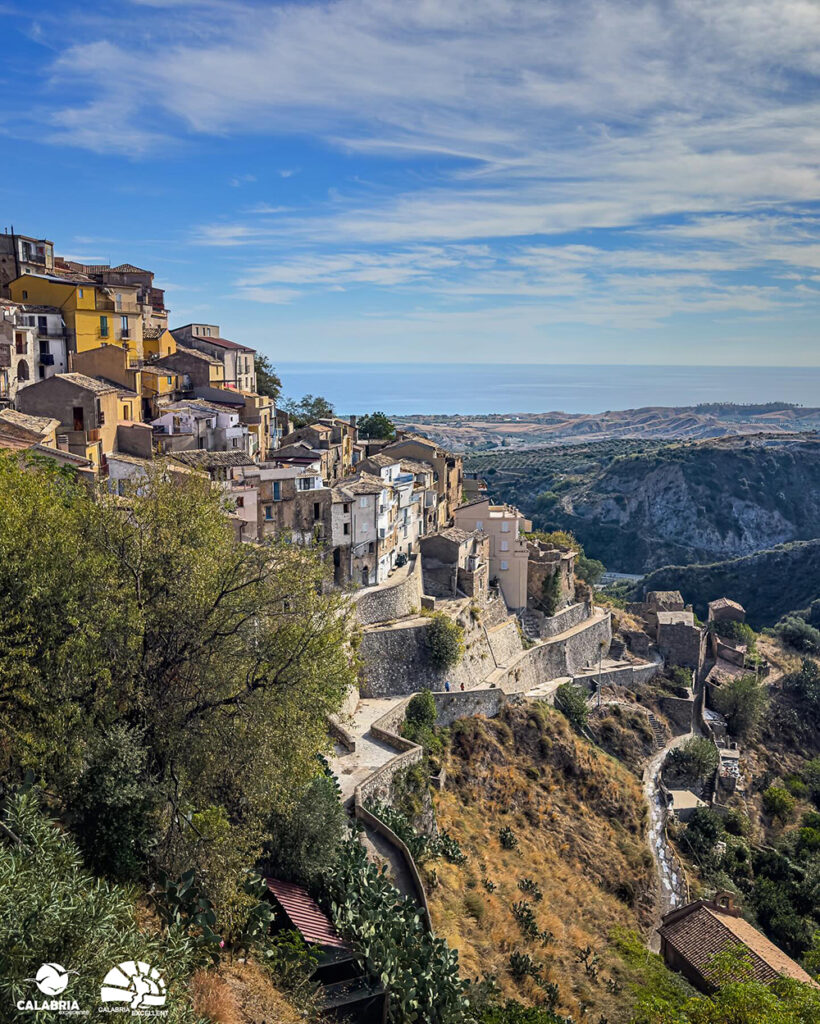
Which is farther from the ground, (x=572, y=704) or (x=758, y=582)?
(x=572, y=704)

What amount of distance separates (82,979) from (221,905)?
654cm

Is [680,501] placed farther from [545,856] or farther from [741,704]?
[545,856]

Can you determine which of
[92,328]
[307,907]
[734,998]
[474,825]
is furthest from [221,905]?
[92,328]

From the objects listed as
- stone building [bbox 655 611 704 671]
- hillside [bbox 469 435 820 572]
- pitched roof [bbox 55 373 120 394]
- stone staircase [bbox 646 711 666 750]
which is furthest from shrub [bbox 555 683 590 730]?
hillside [bbox 469 435 820 572]

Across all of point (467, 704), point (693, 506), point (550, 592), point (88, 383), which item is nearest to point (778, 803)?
point (550, 592)

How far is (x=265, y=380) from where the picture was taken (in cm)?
7138

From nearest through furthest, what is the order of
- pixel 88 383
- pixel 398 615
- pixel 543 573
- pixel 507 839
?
pixel 507 839 < pixel 88 383 < pixel 398 615 < pixel 543 573

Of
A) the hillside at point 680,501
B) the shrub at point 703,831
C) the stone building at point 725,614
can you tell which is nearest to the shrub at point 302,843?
the shrub at point 703,831

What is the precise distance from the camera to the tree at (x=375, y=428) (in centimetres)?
7175

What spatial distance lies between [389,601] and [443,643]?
11.5 feet

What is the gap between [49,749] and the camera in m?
16.4

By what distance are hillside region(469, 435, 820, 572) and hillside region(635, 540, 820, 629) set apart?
24515 millimetres

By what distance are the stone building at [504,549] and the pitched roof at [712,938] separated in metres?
22.8

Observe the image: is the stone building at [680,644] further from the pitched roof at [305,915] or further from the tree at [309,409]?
the pitched roof at [305,915]
